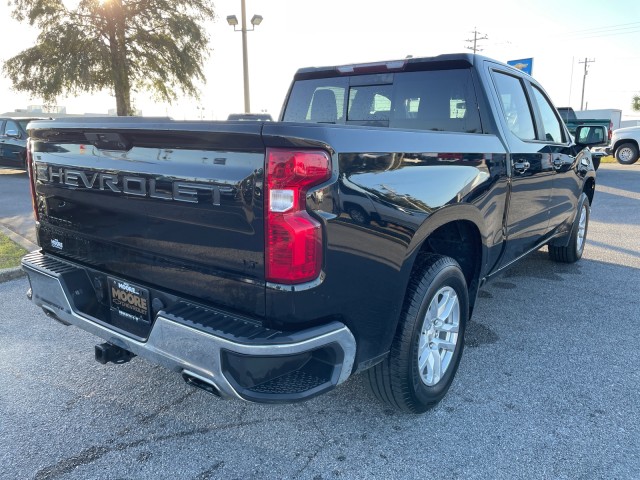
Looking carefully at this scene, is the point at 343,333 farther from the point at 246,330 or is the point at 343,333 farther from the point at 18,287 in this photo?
the point at 18,287

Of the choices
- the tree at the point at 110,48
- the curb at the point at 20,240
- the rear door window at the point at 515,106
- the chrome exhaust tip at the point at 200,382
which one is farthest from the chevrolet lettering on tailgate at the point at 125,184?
the tree at the point at 110,48

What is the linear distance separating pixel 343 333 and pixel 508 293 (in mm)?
3256

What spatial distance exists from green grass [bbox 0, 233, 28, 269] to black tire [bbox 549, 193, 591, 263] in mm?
5775

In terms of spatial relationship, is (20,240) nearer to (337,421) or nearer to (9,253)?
(9,253)

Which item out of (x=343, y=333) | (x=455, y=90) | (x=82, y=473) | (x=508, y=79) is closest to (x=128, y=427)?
(x=82, y=473)

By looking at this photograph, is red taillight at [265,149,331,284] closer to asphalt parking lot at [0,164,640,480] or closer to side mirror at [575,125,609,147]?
asphalt parking lot at [0,164,640,480]

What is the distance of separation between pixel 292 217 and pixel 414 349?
1.07 meters

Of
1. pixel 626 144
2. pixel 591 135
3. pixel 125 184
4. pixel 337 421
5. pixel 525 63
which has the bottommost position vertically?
pixel 337 421

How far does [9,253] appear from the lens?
5.69 metres

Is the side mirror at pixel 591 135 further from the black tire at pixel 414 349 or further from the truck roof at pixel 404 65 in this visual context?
the black tire at pixel 414 349

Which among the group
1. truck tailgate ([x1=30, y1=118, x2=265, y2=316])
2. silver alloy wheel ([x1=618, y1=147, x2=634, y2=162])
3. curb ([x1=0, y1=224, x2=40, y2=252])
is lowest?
curb ([x1=0, y1=224, x2=40, y2=252])

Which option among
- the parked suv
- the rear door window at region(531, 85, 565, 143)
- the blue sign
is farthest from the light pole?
the rear door window at region(531, 85, 565, 143)

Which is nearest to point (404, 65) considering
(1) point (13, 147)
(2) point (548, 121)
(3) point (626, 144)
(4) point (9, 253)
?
(2) point (548, 121)

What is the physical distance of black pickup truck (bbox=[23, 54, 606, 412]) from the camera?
188 cm
